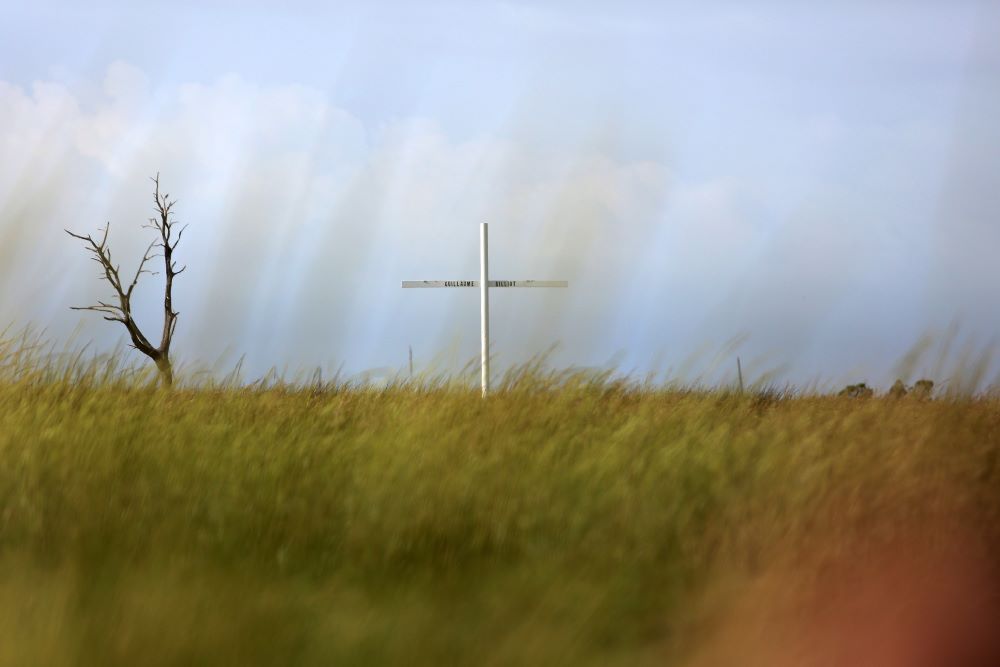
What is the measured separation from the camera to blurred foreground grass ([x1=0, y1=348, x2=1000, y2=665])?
3094 millimetres

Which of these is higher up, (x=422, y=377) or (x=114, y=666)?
(x=422, y=377)

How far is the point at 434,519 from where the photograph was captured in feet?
13.3

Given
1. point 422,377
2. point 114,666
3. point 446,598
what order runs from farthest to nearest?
Result: 1. point 422,377
2. point 446,598
3. point 114,666

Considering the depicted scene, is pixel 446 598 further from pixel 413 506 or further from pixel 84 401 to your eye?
pixel 84 401

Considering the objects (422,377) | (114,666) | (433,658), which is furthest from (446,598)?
(422,377)

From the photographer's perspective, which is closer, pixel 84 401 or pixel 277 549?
pixel 277 549

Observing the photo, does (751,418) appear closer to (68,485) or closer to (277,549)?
(277,549)

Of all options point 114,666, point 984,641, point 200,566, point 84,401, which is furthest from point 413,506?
point 84,401

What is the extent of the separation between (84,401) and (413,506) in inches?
108

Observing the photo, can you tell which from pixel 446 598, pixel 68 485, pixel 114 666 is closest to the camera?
pixel 114 666

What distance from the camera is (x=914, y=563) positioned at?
406 cm

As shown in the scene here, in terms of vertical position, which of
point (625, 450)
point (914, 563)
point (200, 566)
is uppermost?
point (625, 450)

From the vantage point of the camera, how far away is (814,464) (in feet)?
15.1

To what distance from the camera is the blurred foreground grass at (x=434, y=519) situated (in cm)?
309
